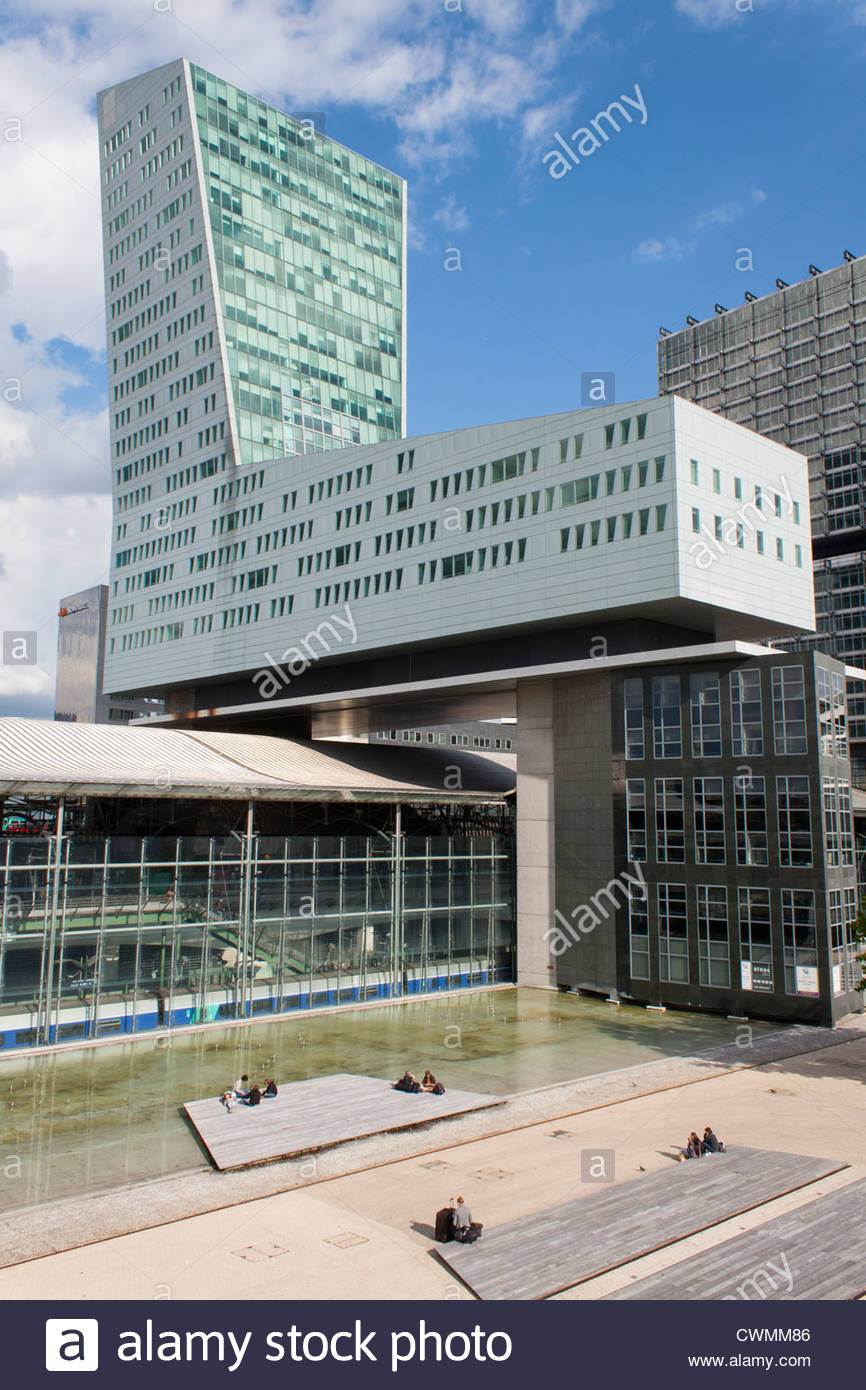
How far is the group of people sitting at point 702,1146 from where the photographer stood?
84.5ft

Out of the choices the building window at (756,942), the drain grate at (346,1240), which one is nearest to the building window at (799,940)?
the building window at (756,942)

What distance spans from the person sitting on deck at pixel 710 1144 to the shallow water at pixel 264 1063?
8597mm

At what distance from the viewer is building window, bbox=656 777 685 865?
49125 millimetres

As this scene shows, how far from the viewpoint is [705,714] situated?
48.8 metres

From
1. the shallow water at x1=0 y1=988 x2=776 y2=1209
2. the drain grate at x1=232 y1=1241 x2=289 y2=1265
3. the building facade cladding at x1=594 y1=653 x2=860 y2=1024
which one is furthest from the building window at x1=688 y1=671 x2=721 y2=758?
the drain grate at x1=232 y1=1241 x2=289 y2=1265

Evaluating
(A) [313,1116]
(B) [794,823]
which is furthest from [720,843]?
(A) [313,1116]

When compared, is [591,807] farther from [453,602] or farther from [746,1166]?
[746,1166]

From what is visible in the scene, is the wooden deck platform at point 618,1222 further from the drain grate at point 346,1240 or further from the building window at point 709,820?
the building window at point 709,820

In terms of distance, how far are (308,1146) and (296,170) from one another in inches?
3568

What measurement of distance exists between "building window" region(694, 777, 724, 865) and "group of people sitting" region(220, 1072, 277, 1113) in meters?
25.2

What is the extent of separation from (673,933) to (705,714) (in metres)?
11.1

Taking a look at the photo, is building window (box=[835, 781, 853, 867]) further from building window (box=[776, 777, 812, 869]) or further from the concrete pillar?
the concrete pillar

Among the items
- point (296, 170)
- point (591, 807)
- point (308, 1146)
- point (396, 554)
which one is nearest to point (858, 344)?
point (296, 170)

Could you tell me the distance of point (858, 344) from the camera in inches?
5369
